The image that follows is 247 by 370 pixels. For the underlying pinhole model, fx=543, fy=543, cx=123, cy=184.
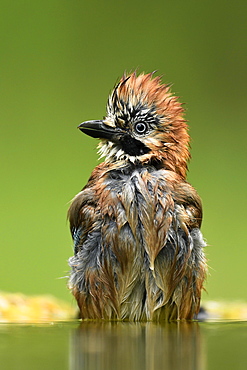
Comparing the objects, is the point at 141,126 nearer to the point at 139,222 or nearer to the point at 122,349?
the point at 139,222

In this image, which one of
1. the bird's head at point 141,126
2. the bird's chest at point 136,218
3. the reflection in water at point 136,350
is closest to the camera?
the reflection in water at point 136,350

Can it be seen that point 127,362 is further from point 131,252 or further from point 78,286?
point 78,286

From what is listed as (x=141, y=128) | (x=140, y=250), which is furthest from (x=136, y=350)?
(x=141, y=128)

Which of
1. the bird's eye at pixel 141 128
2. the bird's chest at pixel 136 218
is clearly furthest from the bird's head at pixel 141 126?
the bird's chest at pixel 136 218

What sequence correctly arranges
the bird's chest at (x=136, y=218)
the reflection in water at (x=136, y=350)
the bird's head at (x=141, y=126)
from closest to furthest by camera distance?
the reflection in water at (x=136, y=350)
the bird's chest at (x=136, y=218)
the bird's head at (x=141, y=126)

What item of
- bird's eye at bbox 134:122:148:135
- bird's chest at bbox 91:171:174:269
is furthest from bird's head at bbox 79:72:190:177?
bird's chest at bbox 91:171:174:269

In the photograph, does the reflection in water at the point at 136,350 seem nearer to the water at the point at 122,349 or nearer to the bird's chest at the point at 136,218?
the water at the point at 122,349
